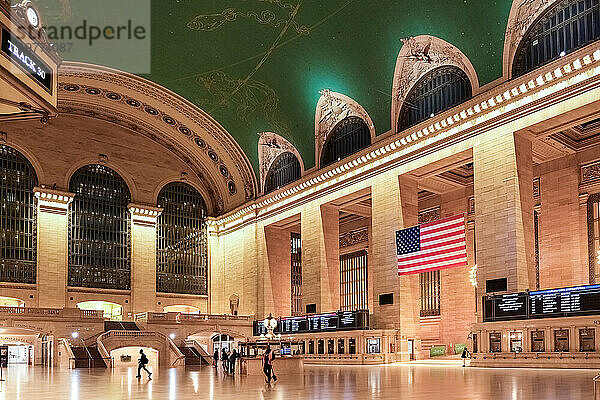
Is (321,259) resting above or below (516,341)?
above

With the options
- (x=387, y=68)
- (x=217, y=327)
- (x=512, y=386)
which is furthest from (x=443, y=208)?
(x=512, y=386)

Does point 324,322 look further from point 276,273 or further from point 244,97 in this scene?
point 244,97

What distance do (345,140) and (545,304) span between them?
13.6m

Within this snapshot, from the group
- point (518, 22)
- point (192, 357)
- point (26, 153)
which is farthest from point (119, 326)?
point (518, 22)

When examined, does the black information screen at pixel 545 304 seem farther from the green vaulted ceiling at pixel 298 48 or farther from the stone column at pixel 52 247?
the stone column at pixel 52 247

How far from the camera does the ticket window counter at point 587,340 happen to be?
65.1 ft

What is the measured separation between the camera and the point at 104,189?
38.8 meters

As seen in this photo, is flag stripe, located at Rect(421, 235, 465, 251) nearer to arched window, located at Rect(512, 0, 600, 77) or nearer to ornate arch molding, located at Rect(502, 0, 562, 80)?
ornate arch molding, located at Rect(502, 0, 562, 80)

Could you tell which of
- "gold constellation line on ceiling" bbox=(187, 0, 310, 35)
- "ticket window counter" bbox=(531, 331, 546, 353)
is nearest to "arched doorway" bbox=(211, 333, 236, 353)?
"gold constellation line on ceiling" bbox=(187, 0, 310, 35)

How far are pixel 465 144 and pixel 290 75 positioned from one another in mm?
9480

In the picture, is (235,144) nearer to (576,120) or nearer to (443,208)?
(443,208)

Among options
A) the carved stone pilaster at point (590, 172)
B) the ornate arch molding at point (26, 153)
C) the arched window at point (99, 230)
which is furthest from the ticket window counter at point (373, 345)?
the ornate arch molding at point (26, 153)

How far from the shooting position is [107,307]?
4181 centimetres

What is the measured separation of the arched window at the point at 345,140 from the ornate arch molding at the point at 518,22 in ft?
26.6
